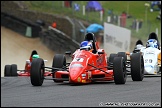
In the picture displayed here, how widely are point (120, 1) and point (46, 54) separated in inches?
606

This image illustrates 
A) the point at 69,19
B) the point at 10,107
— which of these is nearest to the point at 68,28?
the point at 69,19

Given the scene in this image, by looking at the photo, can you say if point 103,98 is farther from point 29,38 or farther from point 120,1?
point 120,1

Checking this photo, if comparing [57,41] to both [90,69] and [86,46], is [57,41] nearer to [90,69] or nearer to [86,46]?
[86,46]

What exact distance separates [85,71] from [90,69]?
0.33 meters

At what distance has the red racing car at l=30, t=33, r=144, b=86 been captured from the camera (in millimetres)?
12352

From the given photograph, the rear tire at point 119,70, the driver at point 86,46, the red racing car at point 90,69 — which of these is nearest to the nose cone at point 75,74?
the red racing car at point 90,69

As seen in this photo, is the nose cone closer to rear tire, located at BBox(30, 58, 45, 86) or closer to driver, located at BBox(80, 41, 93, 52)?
rear tire, located at BBox(30, 58, 45, 86)

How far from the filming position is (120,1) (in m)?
46.4

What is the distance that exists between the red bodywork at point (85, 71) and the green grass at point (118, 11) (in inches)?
673

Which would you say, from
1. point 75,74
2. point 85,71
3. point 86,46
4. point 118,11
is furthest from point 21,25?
point 75,74

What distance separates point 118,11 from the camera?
135 ft

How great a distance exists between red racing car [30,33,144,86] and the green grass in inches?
667

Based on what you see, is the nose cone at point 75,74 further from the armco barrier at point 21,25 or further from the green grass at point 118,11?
the armco barrier at point 21,25

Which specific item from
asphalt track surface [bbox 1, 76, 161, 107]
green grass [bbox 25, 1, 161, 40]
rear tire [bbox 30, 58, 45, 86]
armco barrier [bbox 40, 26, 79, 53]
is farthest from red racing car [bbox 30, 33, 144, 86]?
green grass [bbox 25, 1, 161, 40]
